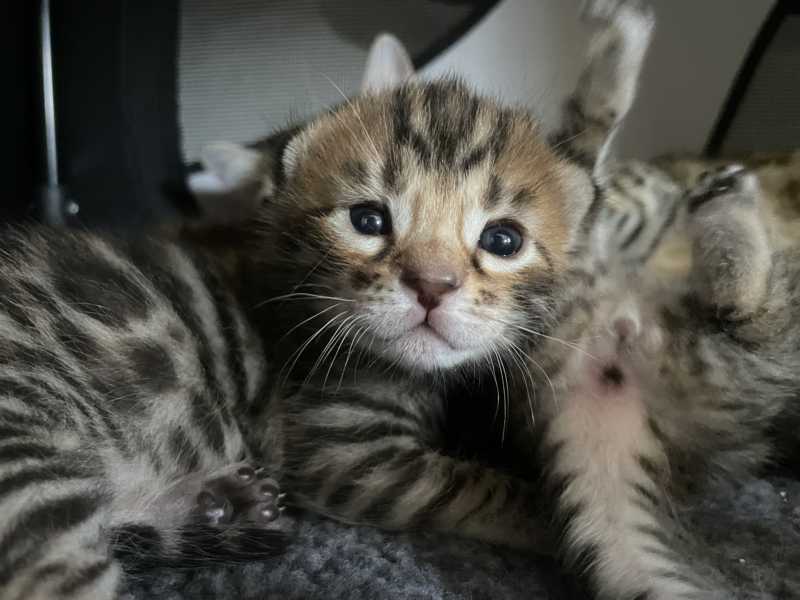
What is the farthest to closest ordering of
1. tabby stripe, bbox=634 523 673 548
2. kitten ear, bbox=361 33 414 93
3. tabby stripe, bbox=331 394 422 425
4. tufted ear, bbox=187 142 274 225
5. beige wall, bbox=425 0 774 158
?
beige wall, bbox=425 0 774 158 < tufted ear, bbox=187 142 274 225 < kitten ear, bbox=361 33 414 93 < tabby stripe, bbox=331 394 422 425 < tabby stripe, bbox=634 523 673 548

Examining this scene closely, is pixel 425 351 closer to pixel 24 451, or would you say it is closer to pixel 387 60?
pixel 24 451

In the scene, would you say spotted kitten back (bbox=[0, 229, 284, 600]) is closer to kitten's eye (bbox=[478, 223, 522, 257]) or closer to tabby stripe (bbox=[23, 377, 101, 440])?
tabby stripe (bbox=[23, 377, 101, 440])

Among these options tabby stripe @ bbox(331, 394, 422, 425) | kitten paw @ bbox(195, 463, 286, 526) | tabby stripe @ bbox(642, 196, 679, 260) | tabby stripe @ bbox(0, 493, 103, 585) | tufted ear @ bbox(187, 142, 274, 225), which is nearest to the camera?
tabby stripe @ bbox(0, 493, 103, 585)

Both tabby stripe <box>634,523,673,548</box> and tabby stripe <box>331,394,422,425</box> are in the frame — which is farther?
tabby stripe <box>331,394,422,425</box>

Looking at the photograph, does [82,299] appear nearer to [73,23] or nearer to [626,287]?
[626,287]

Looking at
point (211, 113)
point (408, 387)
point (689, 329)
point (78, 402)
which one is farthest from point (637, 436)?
point (211, 113)

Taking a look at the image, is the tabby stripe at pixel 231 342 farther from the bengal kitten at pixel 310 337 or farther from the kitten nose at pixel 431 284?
the kitten nose at pixel 431 284

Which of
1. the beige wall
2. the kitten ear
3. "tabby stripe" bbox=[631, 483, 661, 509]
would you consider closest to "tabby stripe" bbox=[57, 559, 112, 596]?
"tabby stripe" bbox=[631, 483, 661, 509]
